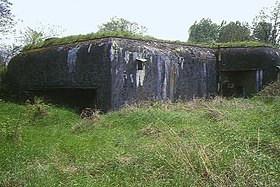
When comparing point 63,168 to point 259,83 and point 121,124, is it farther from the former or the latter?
point 259,83

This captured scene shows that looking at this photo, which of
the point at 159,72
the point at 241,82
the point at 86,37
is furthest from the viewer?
the point at 241,82

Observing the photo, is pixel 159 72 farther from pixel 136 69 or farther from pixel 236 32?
pixel 236 32

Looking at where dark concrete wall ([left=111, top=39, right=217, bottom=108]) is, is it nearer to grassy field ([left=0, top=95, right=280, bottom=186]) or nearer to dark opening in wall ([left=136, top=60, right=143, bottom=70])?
dark opening in wall ([left=136, top=60, right=143, bottom=70])

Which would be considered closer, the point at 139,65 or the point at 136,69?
the point at 136,69

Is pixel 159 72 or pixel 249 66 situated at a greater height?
pixel 249 66

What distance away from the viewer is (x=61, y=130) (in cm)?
672

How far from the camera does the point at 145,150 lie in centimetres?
454

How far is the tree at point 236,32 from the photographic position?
21.8 meters

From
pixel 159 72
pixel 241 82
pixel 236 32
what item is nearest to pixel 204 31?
pixel 236 32

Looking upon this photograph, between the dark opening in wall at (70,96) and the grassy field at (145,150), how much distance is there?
75.6 inches

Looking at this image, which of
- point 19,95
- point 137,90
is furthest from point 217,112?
point 19,95

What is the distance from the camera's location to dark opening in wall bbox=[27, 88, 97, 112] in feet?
30.7

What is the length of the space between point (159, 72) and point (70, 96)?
271cm

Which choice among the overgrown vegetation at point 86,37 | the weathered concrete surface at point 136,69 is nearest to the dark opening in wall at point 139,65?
the weathered concrete surface at point 136,69
